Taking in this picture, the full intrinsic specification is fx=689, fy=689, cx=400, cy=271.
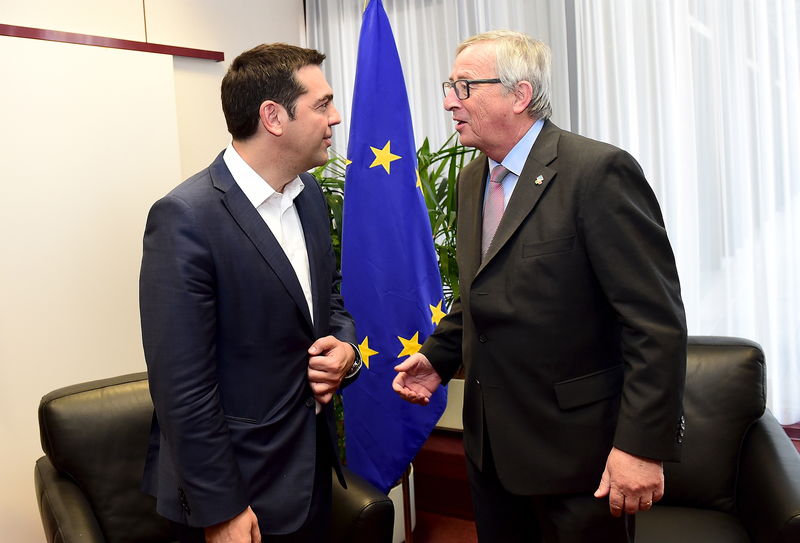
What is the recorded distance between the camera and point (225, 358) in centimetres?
137

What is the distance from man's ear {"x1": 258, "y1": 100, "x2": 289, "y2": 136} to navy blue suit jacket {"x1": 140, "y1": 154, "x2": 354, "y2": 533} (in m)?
0.13

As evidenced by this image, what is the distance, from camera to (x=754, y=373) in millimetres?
2115

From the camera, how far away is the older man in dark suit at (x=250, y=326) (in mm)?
1266

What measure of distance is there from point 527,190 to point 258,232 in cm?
57

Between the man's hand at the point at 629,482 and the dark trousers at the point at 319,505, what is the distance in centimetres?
60

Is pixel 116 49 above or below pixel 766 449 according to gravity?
above

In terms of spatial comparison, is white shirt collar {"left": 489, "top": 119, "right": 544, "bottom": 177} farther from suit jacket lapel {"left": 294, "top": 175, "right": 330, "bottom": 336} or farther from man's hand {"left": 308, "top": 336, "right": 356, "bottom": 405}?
man's hand {"left": 308, "top": 336, "right": 356, "bottom": 405}

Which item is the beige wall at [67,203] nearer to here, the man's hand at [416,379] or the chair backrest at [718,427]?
the man's hand at [416,379]

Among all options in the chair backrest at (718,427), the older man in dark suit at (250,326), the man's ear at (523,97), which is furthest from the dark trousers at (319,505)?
the chair backrest at (718,427)

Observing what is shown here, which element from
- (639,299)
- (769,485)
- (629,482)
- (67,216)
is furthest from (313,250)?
(67,216)

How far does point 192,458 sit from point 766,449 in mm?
1590

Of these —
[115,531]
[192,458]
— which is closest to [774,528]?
[192,458]

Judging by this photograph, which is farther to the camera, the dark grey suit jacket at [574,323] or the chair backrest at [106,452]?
the chair backrest at [106,452]

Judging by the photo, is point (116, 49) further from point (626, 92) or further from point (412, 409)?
point (626, 92)
